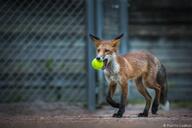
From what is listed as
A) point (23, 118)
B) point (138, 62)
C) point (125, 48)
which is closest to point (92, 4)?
point (138, 62)

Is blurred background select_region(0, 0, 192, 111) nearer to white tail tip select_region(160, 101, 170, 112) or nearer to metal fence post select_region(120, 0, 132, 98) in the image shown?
metal fence post select_region(120, 0, 132, 98)

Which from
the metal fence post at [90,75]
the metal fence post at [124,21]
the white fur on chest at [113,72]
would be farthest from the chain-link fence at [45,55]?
the white fur on chest at [113,72]

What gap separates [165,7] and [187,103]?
1.76 meters

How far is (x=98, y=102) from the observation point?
830 cm

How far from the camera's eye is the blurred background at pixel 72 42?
30.4 feet

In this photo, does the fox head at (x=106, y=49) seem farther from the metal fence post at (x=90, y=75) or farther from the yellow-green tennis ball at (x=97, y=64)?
the metal fence post at (x=90, y=75)

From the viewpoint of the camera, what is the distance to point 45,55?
32.2ft

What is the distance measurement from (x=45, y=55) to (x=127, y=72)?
3.27 m

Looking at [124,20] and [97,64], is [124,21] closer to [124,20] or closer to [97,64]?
[124,20]

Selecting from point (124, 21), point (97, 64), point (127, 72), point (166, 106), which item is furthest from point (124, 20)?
point (97, 64)

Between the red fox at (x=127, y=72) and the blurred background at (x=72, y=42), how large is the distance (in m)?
1.51

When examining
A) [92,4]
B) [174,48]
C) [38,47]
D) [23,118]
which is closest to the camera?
[23,118]

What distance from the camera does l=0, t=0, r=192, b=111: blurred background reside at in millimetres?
9273

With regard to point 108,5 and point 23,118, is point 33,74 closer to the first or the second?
point 108,5
